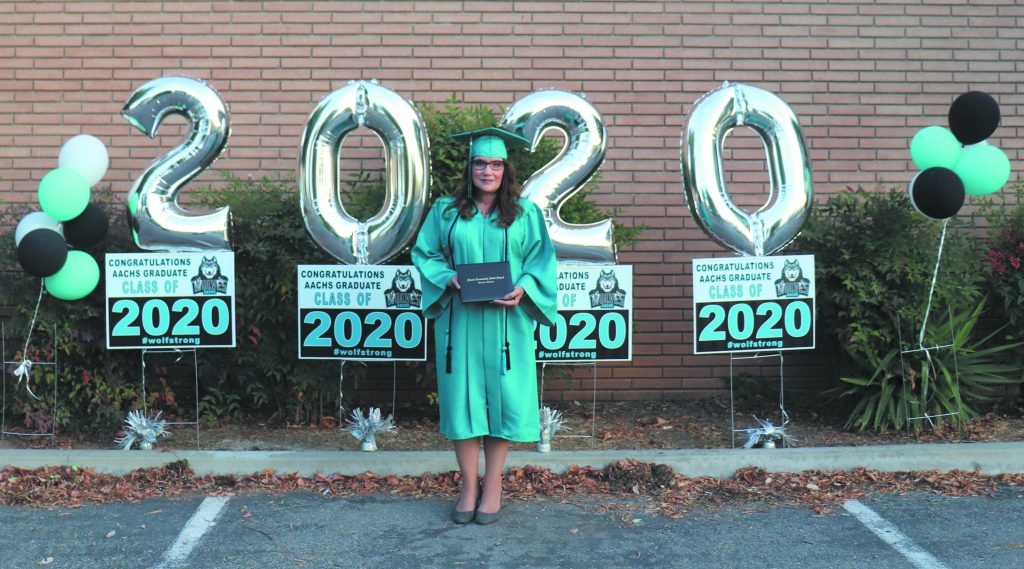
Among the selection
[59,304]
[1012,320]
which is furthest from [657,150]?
[59,304]

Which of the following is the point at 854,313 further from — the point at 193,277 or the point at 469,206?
the point at 193,277

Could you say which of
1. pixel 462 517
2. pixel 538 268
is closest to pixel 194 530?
pixel 462 517

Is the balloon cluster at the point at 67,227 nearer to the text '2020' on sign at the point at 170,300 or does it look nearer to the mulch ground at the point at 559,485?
the text '2020' on sign at the point at 170,300

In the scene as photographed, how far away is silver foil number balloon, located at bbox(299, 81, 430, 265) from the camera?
5.22 metres

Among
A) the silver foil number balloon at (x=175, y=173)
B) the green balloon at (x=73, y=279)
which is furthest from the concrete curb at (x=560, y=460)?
the silver foil number balloon at (x=175, y=173)

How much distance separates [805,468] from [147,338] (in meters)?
3.89

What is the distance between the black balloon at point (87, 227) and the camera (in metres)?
5.29

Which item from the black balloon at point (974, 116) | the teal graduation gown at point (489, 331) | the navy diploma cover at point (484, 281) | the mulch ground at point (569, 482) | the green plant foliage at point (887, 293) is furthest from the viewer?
the green plant foliage at point (887, 293)

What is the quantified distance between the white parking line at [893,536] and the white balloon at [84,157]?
4.58 metres

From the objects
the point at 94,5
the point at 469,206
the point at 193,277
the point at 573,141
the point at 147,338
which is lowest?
the point at 147,338

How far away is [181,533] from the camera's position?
4195 millimetres

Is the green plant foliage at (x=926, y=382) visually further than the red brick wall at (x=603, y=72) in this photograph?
No

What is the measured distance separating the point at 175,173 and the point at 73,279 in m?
0.84

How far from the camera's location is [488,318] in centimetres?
436
